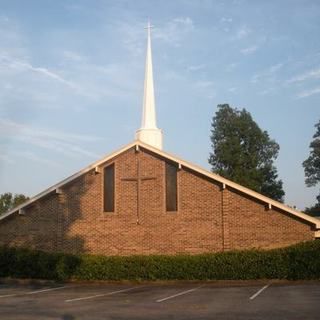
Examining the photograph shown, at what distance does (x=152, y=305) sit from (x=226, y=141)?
4533cm

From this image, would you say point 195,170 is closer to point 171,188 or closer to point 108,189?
point 171,188

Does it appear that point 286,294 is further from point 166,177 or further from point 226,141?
point 226,141

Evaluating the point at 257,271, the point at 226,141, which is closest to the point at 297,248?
the point at 257,271

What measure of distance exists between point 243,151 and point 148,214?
32.7m

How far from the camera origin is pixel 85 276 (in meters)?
27.6

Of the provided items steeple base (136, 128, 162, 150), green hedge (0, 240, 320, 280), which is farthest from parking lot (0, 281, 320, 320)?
steeple base (136, 128, 162, 150)

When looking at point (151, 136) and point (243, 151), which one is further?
point (243, 151)

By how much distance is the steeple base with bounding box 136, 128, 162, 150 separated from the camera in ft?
112

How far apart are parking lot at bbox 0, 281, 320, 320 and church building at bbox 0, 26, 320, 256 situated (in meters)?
4.31

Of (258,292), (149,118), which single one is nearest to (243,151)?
(149,118)

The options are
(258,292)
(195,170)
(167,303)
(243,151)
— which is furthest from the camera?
(243,151)

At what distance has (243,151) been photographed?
6050cm

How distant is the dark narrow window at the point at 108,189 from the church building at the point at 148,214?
0.05m

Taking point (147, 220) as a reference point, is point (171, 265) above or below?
below
